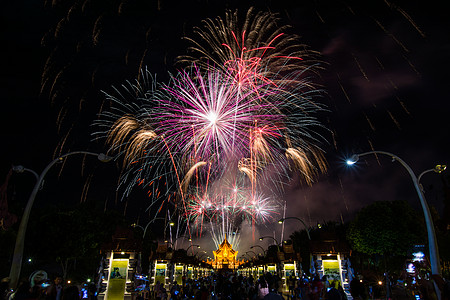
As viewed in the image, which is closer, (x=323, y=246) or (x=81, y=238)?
(x=323, y=246)

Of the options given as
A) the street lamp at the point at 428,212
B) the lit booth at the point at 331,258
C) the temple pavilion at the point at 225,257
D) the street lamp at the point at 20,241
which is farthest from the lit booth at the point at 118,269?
the temple pavilion at the point at 225,257

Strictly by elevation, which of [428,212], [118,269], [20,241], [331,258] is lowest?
[118,269]

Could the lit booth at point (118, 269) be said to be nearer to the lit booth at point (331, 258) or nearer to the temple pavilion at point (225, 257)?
the lit booth at point (331, 258)

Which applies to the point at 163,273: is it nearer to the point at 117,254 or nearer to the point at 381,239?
the point at 117,254

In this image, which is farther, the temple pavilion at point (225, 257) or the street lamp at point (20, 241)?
the temple pavilion at point (225, 257)

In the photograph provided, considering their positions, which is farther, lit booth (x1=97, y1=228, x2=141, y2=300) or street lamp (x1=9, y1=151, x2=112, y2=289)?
lit booth (x1=97, y1=228, x2=141, y2=300)

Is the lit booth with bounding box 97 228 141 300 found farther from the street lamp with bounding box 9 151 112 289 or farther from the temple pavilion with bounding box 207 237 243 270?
the temple pavilion with bounding box 207 237 243 270

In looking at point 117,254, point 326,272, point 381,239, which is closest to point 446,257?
point 381,239

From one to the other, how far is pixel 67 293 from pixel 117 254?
678 inches

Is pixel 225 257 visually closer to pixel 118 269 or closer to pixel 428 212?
pixel 118 269

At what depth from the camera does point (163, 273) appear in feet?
119

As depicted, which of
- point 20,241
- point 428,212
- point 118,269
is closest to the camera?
point 20,241

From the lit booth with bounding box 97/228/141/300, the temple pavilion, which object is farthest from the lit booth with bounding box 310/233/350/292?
the temple pavilion

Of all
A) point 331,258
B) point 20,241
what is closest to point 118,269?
point 20,241
